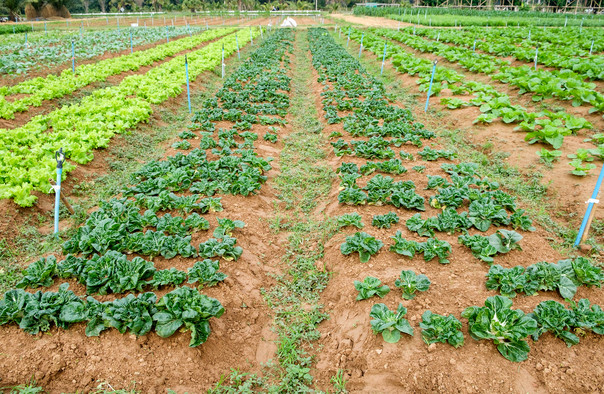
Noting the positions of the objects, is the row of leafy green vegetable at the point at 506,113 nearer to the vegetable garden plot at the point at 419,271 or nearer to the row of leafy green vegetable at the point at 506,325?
the vegetable garden plot at the point at 419,271

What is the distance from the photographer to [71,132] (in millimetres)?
8633

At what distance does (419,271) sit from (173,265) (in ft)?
10.8

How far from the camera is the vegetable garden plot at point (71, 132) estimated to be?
6656mm

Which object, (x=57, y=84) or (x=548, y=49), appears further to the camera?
(x=548, y=49)

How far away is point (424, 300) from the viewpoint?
4.40 m

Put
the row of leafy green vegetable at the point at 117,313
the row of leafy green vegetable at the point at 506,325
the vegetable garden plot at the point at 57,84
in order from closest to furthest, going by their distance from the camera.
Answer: the row of leafy green vegetable at the point at 506,325
the row of leafy green vegetable at the point at 117,313
the vegetable garden plot at the point at 57,84

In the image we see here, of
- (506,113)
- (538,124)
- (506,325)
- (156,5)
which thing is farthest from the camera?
(156,5)

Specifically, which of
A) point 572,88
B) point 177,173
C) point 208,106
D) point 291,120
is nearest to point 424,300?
point 177,173

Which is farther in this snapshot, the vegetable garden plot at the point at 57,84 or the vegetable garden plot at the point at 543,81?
the vegetable garden plot at the point at 543,81

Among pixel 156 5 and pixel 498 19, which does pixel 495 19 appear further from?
pixel 156 5

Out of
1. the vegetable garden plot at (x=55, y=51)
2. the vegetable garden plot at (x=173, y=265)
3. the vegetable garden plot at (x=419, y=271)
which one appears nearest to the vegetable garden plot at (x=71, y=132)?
the vegetable garden plot at (x=173, y=265)

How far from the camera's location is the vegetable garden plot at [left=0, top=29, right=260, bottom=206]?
666 cm

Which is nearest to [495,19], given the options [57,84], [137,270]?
[57,84]

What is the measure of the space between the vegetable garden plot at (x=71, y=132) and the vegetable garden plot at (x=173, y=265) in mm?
1626
